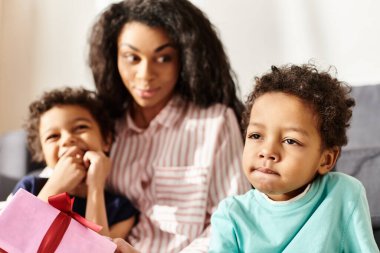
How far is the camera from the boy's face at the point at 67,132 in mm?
1522

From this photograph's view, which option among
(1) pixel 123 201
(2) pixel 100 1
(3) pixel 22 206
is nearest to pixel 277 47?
(2) pixel 100 1

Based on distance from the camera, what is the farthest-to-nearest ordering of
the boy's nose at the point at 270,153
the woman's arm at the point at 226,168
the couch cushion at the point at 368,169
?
1. the woman's arm at the point at 226,168
2. the couch cushion at the point at 368,169
3. the boy's nose at the point at 270,153

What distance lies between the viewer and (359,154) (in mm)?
1445

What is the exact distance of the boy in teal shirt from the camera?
1062mm

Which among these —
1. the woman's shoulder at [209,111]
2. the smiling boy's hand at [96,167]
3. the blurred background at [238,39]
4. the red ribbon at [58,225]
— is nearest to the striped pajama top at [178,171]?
the woman's shoulder at [209,111]

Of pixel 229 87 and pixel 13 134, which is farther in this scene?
pixel 13 134

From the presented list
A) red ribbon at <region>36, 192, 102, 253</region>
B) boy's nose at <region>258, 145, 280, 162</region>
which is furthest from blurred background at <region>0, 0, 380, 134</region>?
red ribbon at <region>36, 192, 102, 253</region>

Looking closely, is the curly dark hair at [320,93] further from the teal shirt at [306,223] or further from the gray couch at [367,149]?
the gray couch at [367,149]

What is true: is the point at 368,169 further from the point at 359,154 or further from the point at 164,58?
the point at 164,58

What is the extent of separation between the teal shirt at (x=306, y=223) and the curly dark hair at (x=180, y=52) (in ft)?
1.72

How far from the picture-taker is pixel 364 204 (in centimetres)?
109

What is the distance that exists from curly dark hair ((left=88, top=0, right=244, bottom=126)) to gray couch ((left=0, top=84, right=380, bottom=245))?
0.34 metres

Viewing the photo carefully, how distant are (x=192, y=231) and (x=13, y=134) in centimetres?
83

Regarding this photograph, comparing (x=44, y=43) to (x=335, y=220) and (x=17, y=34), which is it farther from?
(x=335, y=220)
